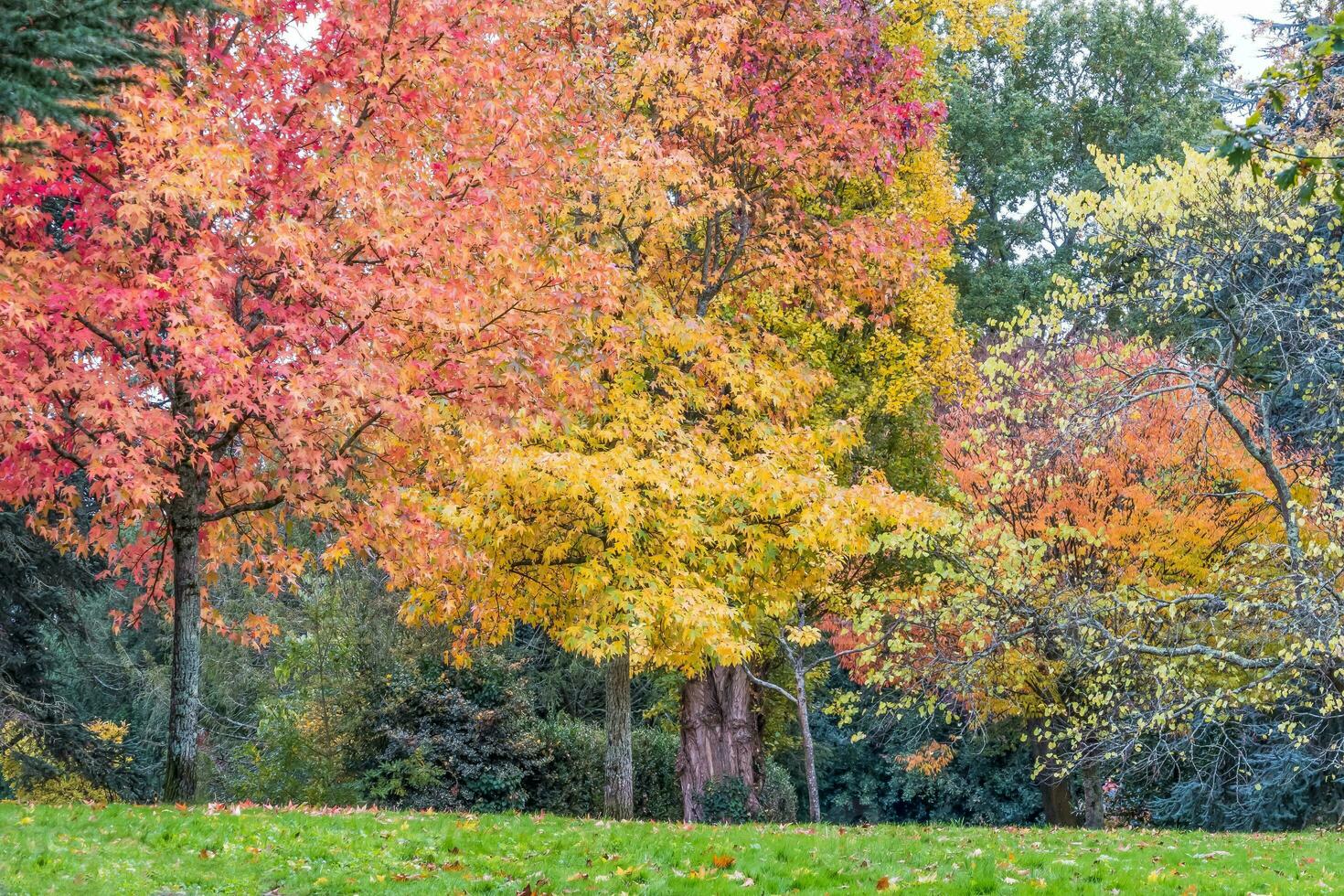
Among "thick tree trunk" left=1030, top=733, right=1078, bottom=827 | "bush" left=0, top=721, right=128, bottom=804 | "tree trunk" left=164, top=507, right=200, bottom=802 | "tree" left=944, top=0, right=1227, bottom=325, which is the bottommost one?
"thick tree trunk" left=1030, top=733, right=1078, bottom=827

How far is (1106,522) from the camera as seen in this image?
18719 millimetres

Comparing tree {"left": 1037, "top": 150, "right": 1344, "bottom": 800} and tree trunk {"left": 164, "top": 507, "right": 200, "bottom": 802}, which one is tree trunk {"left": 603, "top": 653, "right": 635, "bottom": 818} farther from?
tree {"left": 1037, "top": 150, "right": 1344, "bottom": 800}

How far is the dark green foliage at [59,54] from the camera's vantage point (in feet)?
15.2

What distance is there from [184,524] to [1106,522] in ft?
46.4

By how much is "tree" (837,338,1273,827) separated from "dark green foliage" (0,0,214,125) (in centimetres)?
883

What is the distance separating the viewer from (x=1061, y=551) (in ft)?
65.7

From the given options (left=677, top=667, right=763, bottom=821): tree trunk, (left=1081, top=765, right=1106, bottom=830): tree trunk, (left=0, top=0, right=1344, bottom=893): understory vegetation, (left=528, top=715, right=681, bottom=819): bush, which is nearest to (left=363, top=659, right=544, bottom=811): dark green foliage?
(left=0, top=0, right=1344, bottom=893): understory vegetation

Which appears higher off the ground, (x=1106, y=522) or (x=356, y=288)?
(x=356, y=288)

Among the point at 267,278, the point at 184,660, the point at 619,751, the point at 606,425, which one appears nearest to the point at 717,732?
the point at 619,751

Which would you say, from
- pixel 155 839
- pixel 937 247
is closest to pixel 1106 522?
pixel 937 247

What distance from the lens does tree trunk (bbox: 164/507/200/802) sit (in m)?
11.5

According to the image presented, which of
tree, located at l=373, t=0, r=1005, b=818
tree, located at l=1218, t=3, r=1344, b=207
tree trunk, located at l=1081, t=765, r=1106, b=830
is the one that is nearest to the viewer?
tree, located at l=1218, t=3, r=1344, b=207

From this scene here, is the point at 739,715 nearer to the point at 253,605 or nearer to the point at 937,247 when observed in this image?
the point at 937,247

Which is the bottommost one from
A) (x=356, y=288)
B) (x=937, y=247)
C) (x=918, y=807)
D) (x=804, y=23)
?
(x=918, y=807)
